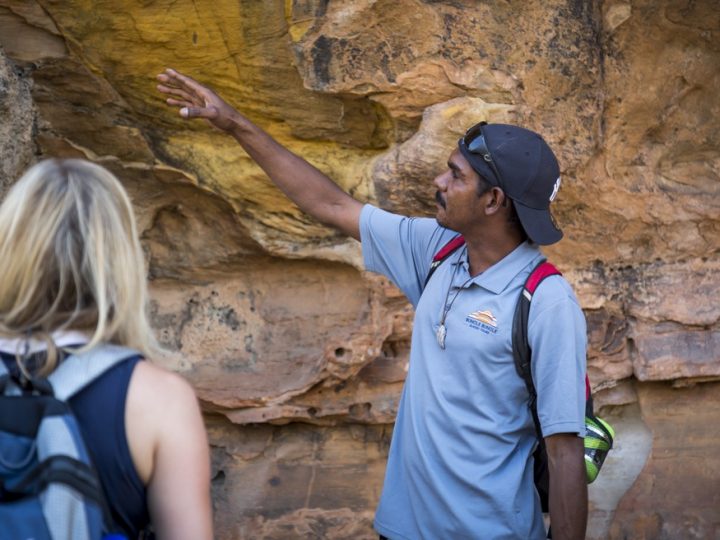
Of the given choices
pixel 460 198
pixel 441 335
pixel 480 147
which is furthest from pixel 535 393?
pixel 480 147

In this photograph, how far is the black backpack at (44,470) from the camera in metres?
1.53

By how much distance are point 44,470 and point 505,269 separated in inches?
52.3

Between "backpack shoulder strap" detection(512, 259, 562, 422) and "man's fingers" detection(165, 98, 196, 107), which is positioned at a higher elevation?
"man's fingers" detection(165, 98, 196, 107)

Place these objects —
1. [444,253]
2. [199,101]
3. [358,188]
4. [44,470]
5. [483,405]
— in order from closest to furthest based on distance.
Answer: [44,470], [483,405], [444,253], [199,101], [358,188]

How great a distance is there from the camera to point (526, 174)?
249cm

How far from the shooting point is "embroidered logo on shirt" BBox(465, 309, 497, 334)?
242 cm

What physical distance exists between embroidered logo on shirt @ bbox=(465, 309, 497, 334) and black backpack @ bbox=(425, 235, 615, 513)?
6 centimetres

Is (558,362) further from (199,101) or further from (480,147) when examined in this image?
(199,101)

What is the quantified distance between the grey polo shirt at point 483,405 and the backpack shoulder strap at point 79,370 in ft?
3.45

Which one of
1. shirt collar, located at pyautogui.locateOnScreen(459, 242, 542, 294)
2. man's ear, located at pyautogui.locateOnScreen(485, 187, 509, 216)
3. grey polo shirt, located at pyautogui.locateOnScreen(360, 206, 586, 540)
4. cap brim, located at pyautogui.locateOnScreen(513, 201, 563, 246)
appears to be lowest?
grey polo shirt, located at pyautogui.locateOnScreen(360, 206, 586, 540)

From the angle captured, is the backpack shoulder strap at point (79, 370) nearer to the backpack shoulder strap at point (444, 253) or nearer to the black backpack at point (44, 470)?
the black backpack at point (44, 470)

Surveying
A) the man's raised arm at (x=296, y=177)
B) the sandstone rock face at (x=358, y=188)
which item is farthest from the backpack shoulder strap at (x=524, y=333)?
the sandstone rock face at (x=358, y=188)

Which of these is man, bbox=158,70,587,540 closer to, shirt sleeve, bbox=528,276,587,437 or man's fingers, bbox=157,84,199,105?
shirt sleeve, bbox=528,276,587,437

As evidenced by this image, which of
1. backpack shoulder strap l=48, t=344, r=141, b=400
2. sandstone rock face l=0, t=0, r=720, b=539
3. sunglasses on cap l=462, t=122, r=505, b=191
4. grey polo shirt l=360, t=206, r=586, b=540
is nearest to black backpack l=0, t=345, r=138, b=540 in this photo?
backpack shoulder strap l=48, t=344, r=141, b=400
